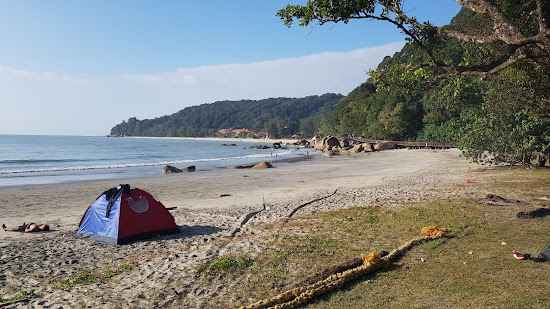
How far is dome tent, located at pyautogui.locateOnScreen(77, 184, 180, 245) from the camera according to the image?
9578 mm

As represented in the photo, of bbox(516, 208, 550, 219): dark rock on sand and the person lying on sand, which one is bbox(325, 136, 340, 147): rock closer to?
bbox(516, 208, 550, 219): dark rock on sand

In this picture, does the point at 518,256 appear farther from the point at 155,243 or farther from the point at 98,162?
the point at 98,162

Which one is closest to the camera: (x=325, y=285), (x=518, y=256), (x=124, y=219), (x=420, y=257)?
(x=325, y=285)

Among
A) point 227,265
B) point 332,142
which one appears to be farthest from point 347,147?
point 227,265

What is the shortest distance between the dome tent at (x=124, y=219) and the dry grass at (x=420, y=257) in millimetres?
2908

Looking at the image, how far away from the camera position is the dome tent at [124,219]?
377 inches

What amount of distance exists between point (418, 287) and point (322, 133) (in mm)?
105054

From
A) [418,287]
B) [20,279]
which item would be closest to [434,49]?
[418,287]

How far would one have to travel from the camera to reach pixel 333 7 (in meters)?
7.46

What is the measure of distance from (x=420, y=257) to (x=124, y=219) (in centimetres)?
704

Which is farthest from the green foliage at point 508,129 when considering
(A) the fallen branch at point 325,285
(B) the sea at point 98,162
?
(B) the sea at point 98,162

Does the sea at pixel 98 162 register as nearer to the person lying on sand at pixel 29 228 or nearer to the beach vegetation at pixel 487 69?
the person lying on sand at pixel 29 228

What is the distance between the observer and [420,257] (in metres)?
7.26

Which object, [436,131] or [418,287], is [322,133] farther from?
[418,287]
